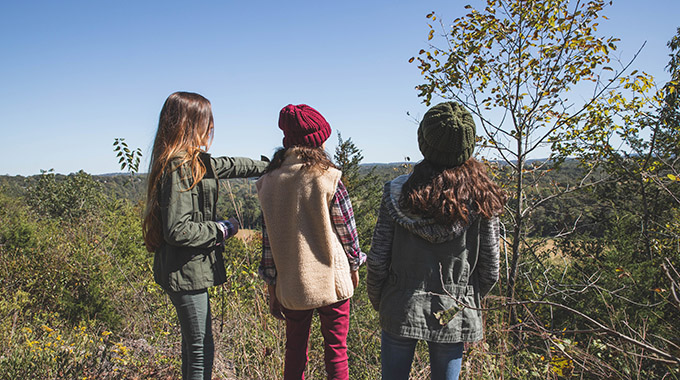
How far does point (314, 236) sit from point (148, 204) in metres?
0.69

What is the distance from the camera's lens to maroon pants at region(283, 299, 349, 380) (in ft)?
5.53

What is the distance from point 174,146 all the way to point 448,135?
1076mm

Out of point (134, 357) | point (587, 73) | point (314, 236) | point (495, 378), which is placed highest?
point (587, 73)

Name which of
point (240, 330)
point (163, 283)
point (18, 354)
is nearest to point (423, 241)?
point (163, 283)

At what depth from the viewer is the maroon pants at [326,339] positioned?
1.69 metres

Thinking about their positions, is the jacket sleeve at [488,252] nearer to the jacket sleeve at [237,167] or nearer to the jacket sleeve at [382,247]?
the jacket sleeve at [382,247]

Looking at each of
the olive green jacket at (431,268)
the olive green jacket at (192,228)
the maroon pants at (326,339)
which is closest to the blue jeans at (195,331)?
the olive green jacket at (192,228)

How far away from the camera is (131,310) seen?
4.64 meters

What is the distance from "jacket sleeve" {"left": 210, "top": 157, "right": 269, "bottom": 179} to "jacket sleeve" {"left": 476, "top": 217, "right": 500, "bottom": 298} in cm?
99

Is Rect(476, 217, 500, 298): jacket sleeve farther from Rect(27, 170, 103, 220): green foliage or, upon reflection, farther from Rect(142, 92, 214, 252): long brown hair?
Rect(27, 170, 103, 220): green foliage

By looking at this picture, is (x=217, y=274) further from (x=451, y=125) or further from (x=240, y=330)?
(x=451, y=125)

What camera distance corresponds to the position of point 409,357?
151 centimetres

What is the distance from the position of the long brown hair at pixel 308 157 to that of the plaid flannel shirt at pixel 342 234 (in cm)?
12

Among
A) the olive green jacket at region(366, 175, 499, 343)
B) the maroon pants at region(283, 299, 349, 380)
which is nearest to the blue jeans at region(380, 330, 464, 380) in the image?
the olive green jacket at region(366, 175, 499, 343)
